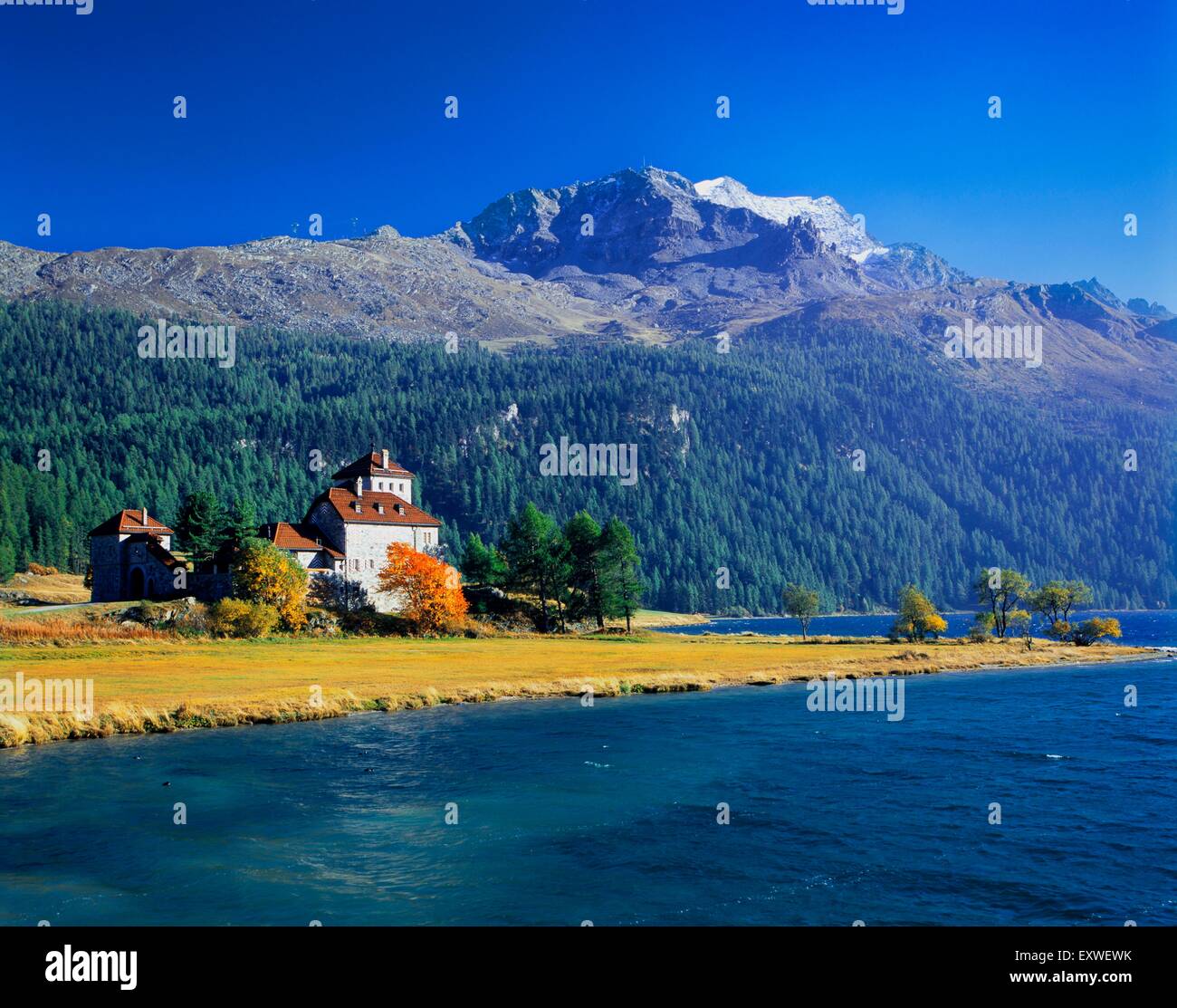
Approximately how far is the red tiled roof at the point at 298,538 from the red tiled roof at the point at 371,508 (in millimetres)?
3466

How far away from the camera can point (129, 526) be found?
99.2 meters

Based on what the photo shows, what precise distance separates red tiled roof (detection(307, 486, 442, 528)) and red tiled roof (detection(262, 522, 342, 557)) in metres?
3.47

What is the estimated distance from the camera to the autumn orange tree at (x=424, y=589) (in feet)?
323

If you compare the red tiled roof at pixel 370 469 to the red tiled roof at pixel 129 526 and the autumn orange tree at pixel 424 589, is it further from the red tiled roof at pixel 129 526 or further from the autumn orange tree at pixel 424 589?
the red tiled roof at pixel 129 526

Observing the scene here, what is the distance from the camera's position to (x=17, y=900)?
822 inches

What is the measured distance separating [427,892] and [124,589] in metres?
91.0

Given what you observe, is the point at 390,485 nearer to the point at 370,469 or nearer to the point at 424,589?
the point at 370,469

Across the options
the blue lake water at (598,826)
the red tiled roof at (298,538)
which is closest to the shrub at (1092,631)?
the blue lake water at (598,826)

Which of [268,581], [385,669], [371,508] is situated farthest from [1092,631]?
[268,581]

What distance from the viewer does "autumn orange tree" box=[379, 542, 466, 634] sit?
9856 centimetres

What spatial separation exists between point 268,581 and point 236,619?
216 inches
